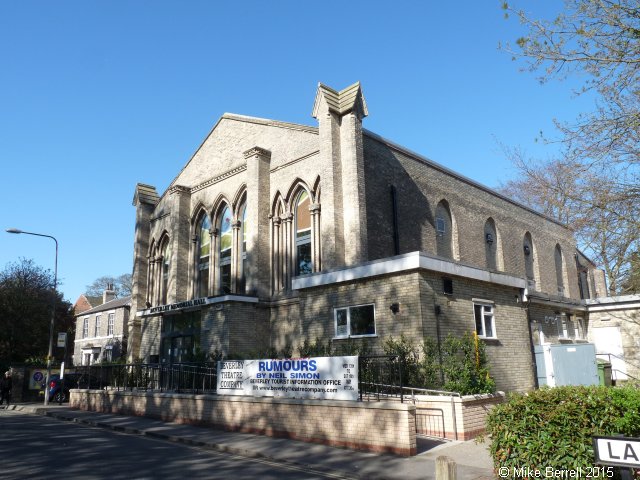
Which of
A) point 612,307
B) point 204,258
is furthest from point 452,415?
point 204,258

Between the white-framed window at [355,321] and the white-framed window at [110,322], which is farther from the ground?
the white-framed window at [110,322]

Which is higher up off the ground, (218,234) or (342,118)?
(342,118)

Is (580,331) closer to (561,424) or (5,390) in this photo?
(561,424)

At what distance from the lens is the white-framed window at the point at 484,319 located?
52.2 feet

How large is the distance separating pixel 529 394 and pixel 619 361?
1793 cm

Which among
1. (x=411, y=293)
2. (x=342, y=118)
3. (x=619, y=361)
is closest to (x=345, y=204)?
(x=342, y=118)

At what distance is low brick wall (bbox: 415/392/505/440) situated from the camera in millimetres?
11883

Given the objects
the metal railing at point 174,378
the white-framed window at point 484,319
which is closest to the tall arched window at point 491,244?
the white-framed window at point 484,319

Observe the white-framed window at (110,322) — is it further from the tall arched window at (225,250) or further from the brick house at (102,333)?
the tall arched window at (225,250)

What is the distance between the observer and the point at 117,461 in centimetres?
1052

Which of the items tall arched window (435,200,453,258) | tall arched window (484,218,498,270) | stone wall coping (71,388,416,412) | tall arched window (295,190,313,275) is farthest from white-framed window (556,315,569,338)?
stone wall coping (71,388,416,412)

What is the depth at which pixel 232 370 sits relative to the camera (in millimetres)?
14664

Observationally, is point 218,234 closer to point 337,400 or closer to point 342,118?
point 342,118

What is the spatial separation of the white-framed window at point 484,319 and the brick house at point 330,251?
45 mm
